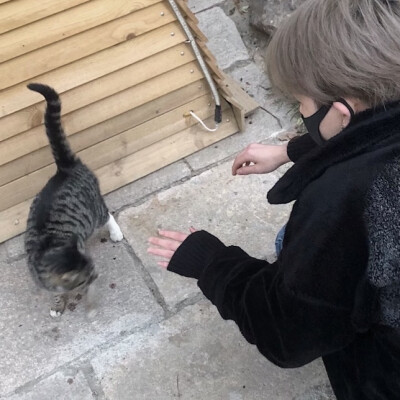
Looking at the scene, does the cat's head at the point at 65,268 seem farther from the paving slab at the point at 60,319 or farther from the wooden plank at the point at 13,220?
the wooden plank at the point at 13,220

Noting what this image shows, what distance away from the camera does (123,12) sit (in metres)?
2.50

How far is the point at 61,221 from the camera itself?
2.16 meters

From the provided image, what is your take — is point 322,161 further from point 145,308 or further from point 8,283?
point 8,283

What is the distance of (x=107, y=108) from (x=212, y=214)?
0.71 meters

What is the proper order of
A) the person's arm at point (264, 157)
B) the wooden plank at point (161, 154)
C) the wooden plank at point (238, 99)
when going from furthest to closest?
the wooden plank at point (238, 99) → the wooden plank at point (161, 154) → the person's arm at point (264, 157)

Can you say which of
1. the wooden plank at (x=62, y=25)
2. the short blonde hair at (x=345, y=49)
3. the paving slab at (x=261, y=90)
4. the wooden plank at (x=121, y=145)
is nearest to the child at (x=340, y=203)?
the short blonde hair at (x=345, y=49)

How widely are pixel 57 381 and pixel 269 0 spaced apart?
8.30ft

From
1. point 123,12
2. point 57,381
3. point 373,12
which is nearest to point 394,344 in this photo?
point 373,12

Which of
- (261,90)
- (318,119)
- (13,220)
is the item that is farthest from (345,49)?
(261,90)

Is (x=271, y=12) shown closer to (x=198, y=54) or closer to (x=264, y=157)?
(x=198, y=54)

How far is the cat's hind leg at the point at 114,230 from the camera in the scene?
2.49 m

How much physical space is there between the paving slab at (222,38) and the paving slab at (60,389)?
2.05 metres

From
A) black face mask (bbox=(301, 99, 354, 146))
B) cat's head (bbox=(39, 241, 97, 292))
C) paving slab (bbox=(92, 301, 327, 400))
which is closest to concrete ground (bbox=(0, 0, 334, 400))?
paving slab (bbox=(92, 301, 327, 400))

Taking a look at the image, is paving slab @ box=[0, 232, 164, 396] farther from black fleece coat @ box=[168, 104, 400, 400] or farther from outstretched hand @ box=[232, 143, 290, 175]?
black fleece coat @ box=[168, 104, 400, 400]
